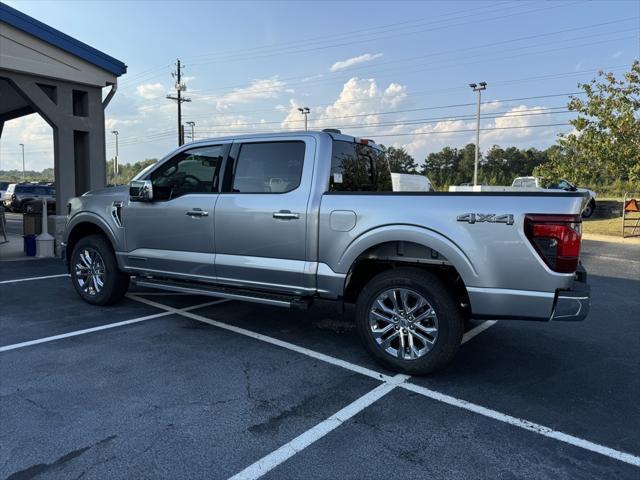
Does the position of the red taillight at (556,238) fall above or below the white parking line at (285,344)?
above

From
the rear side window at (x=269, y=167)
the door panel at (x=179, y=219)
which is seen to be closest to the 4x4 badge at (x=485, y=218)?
the rear side window at (x=269, y=167)

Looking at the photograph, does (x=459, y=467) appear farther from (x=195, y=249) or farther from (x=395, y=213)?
(x=195, y=249)

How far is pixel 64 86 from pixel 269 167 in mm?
7680

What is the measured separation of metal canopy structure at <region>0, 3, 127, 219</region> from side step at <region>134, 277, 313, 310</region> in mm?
6230

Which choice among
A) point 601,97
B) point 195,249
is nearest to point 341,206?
point 195,249

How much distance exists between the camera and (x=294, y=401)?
141 inches

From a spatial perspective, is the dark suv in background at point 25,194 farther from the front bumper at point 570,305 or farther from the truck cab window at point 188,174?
the front bumper at point 570,305

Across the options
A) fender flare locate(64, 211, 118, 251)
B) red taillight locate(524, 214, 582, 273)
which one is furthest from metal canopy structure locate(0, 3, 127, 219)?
red taillight locate(524, 214, 582, 273)

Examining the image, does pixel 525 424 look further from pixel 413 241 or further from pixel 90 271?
pixel 90 271

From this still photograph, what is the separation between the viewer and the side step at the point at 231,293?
4562mm

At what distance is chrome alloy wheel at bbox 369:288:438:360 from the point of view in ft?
13.1

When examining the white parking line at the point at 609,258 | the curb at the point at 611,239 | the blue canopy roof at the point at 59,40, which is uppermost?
the blue canopy roof at the point at 59,40

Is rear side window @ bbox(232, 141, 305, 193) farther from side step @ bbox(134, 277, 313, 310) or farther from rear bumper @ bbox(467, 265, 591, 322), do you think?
rear bumper @ bbox(467, 265, 591, 322)

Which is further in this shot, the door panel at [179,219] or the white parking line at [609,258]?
the white parking line at [609,258]
